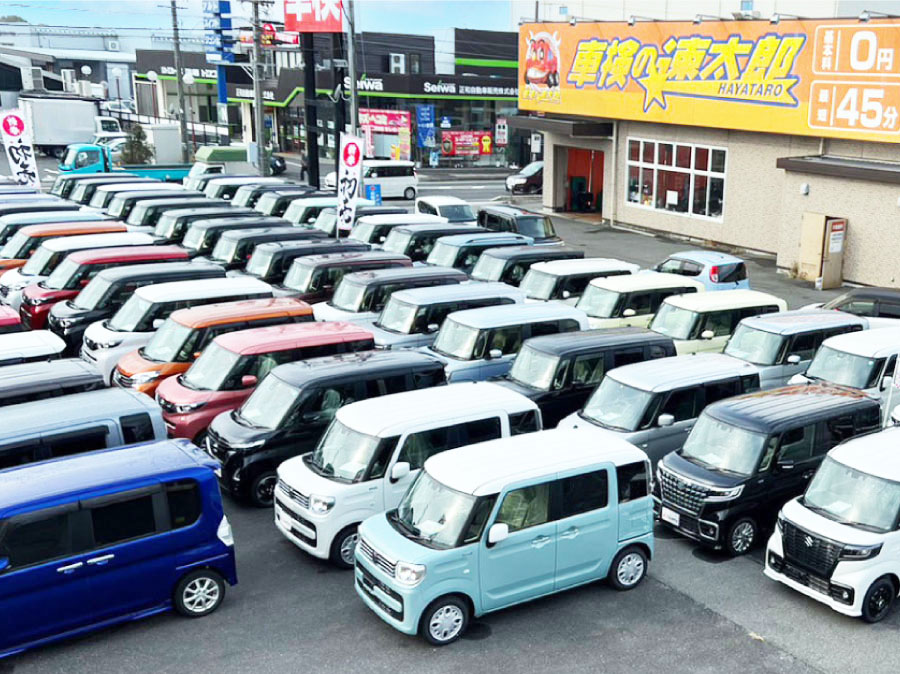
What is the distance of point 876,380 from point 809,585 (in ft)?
19.3

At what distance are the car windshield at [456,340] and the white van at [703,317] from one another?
13.4ft

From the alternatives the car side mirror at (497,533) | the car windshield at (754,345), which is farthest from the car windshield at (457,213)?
the car side mirror at (497,533)

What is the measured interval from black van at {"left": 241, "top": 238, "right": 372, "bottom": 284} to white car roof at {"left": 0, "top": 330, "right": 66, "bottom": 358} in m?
6.87

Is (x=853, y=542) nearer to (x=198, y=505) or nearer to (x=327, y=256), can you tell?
(x=198, y=505)

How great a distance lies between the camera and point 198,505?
32.8 ft

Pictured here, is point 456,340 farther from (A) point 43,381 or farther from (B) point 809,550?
(B) point 809,550

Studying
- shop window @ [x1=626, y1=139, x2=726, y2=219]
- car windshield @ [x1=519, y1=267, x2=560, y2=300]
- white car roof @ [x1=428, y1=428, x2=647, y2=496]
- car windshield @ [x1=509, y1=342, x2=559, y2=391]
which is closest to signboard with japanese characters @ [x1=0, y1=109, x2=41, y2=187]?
car windshield @ [x1=519, y1=267, x2=560, y2=300]

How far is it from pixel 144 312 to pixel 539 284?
8.46 m

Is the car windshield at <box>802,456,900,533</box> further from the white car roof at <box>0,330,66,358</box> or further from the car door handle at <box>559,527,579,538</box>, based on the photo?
the white car roof at <box>0,330,66,358</box>

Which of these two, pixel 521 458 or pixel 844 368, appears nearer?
pixel 521 458

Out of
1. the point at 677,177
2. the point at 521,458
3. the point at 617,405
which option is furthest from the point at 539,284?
the point at 677,177

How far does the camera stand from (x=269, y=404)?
→ 1313 cm

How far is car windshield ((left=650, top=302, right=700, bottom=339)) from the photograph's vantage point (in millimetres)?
17750

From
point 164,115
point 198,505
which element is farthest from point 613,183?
point 164,115
